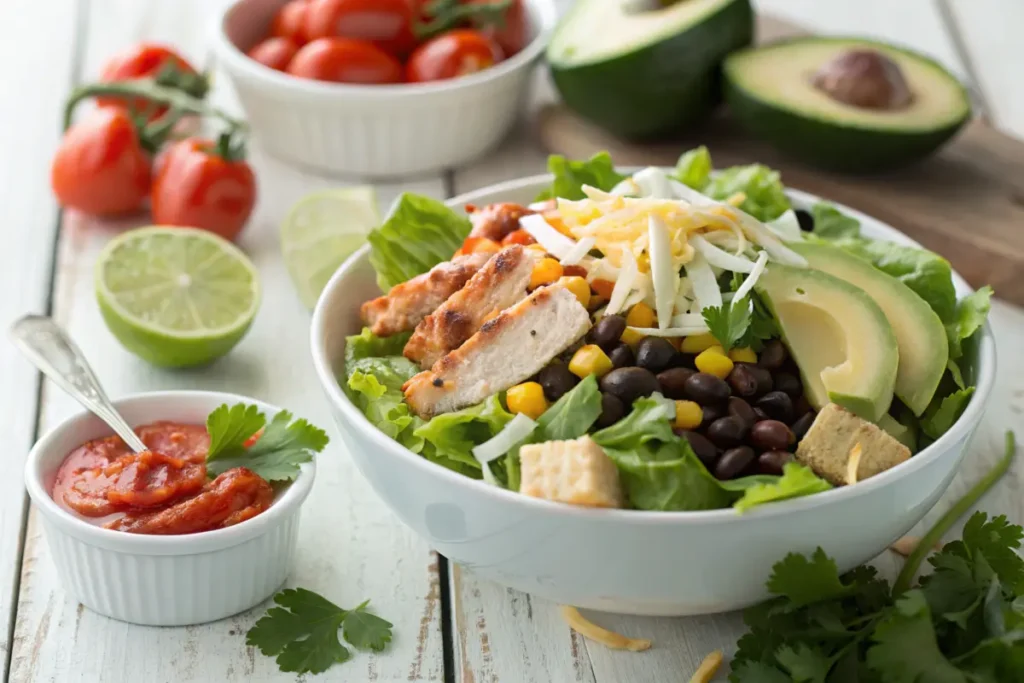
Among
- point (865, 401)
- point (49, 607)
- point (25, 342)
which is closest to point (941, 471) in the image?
point (865, 401)

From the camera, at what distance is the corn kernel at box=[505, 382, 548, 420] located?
2852 millimetres

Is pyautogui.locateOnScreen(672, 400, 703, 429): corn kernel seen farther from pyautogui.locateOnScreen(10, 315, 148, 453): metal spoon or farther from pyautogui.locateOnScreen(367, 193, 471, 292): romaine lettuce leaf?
pyautogui.locateOnScreen(10, 315, 148, 453): metal spoon

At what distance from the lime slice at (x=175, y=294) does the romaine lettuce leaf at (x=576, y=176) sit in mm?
1068

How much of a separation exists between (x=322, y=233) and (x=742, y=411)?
193 centimetres

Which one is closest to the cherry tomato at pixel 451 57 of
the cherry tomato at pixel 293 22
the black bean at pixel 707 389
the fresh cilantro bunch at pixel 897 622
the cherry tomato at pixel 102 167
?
the cherry tomato at pixel 293 22

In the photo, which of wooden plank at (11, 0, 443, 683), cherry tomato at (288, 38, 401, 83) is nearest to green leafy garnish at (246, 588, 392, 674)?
wooden plank at (11, 0, 443, 683)

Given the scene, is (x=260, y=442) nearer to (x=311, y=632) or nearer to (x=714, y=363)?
(x=311, y=632)

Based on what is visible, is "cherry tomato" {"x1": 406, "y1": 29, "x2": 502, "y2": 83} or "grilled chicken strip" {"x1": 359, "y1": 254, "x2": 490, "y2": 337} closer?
"grilled chicken strip" {"x1": 359, "y1": 254, "x2": 490, "y2": 337}

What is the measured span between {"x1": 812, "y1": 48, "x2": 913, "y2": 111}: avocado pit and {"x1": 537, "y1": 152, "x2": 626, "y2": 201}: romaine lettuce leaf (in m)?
1.42

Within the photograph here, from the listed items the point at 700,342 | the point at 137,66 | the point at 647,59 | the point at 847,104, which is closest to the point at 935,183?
the point at 847,104

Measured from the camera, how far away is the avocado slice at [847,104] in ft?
15.2

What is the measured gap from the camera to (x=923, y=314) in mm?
3053

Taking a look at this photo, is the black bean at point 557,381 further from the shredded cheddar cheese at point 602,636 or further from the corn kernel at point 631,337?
the shredded cheddar cheese at point 602,636

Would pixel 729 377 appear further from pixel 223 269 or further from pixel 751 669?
pixel 223 269
